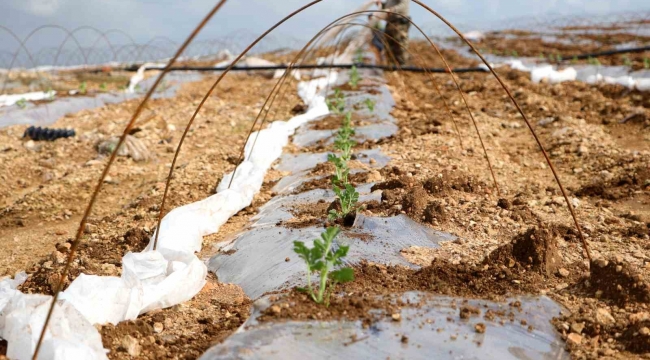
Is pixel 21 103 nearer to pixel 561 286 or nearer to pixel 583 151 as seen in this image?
pixel 583 151

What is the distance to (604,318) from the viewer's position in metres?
2.41

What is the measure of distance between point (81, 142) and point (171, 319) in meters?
5.15

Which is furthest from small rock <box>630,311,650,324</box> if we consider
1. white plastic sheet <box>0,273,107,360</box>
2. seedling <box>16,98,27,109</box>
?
seedling <box>16,98,27,109</box>

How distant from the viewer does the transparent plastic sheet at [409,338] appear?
204cm

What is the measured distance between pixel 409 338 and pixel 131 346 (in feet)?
3.74

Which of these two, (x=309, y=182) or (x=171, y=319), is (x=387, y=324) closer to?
(x=171, y=319)

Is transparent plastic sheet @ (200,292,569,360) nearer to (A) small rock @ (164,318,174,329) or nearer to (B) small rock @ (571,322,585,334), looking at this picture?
(B) small rock @ (571,322,585,334)

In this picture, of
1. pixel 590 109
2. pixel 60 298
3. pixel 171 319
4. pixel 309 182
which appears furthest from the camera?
pixel 590 109

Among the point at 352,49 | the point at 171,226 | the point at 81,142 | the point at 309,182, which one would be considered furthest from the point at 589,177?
the point at 352,49

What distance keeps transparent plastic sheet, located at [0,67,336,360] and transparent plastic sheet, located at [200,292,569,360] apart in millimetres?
574

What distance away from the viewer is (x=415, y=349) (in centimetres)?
210

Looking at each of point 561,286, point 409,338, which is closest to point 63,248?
point 409,338

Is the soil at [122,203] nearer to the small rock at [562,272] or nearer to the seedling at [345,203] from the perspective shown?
the seedling at [345,203]

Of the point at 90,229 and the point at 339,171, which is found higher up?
the point at 339,171
